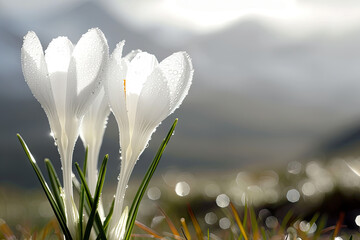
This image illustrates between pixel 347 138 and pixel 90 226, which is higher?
pixel 90 226

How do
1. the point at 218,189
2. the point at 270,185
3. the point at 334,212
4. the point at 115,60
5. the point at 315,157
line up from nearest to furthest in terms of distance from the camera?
1. the point at 115,60
2. the point at 334,212
3. the point at 270,185
4. the point at 218,189
5. the point at 315,157

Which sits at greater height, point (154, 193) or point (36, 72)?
point (36, 72)

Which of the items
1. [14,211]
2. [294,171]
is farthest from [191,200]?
[14,211]

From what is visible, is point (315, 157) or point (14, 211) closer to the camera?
point (14, 211)

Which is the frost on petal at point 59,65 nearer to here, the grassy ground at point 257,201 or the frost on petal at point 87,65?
the frost on petal at point 87,65

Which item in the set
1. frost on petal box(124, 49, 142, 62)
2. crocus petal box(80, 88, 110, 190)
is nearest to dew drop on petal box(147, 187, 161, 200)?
crocus petal box(80, 88, 110, 190)

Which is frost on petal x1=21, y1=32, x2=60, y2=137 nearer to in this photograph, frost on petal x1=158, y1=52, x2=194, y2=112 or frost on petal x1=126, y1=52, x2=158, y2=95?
frost on petal x1=126, y1=52, x2=158, y2=95

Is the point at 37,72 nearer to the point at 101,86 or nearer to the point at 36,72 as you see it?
the point at 36,72

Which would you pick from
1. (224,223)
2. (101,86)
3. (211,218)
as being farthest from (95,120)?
(211,218)

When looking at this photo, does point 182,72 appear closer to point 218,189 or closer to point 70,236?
point 70,236
